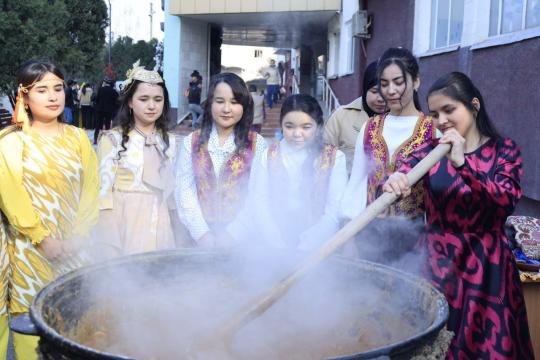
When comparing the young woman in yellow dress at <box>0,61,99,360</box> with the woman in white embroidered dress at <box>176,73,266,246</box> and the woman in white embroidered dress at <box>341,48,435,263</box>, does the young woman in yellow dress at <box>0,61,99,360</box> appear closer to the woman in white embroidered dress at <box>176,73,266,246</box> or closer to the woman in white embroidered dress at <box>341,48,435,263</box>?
the woman in white embroidered dress at <box>176,73,266,246</box>

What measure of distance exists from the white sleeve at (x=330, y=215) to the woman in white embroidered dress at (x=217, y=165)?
459 mm

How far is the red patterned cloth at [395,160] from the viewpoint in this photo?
8.99 ft

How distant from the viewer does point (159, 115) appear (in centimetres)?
319

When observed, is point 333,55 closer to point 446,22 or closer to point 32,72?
point 446,22

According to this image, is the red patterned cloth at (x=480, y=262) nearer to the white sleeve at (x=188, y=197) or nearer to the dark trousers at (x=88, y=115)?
the white sleeve at (x=188, y=197)

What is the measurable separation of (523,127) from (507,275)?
10.2ft

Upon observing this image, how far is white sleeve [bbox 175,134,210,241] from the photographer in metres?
2.94

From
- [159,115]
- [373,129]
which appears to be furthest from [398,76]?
[159,115]

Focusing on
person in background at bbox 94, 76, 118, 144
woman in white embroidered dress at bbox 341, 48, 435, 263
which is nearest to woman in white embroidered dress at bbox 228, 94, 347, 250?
woman in white embroidered dress at bbox 341, 48, 435, 263

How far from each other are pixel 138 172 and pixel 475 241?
1.76m

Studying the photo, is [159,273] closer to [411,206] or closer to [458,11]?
[411,206]

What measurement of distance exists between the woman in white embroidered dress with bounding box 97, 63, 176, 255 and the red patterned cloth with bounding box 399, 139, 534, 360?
1.41m

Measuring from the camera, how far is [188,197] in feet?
9.86

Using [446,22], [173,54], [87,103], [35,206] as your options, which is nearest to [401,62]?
[35,206]
